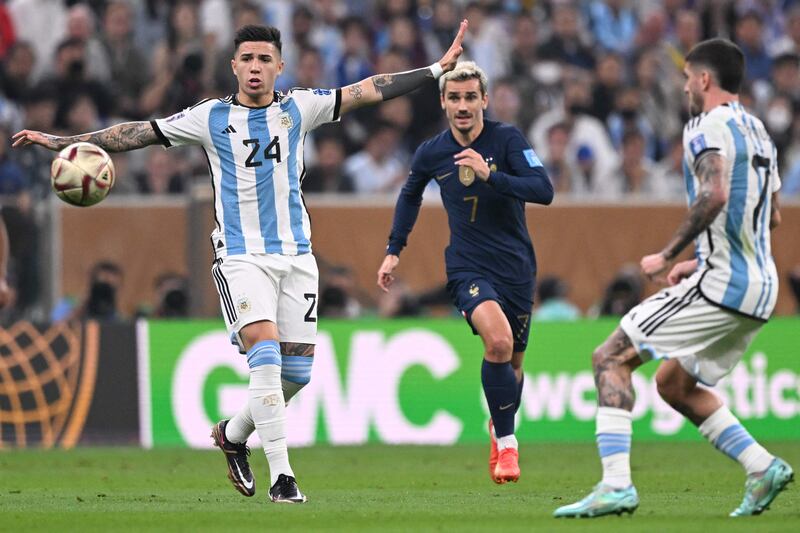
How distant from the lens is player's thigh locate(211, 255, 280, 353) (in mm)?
9102

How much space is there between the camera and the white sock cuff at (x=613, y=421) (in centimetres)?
771

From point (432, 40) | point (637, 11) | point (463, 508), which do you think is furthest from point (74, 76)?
point (463, 508)

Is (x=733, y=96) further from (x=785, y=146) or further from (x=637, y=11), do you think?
(x=637, y=11)

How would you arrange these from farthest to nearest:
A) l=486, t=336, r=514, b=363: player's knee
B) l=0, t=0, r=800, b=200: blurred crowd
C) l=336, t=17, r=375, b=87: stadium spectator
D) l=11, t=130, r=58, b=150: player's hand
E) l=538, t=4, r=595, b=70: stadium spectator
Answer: l=538, t=4, r=595, b=70: stadium spectator, l=336, t=17, r=375, b=87: stadium spectator, l=0, t=0, r=800, b=200: blurred crowd, l=486, t=336, r=514, b=363: player's knee, l=11, t=130, r=58, b=150: player's hand

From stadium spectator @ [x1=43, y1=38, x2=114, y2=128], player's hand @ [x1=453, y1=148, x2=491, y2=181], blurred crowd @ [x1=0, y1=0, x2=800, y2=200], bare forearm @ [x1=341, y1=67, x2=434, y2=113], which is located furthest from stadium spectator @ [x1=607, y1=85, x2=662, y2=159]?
player's hand @ [x1=453, y1=148, x2=491, y2=181]

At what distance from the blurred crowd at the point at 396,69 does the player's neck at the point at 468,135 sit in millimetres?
6588

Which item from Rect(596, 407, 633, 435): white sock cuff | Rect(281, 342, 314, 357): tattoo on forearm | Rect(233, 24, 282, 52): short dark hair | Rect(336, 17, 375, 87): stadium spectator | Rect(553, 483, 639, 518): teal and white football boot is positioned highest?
Rect(336, 17, 375, 87): stadium spectator

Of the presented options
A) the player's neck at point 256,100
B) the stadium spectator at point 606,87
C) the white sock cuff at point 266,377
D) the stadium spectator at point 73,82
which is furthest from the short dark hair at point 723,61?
the stadium spectator at point 606,87

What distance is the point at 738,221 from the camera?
782 centimetres

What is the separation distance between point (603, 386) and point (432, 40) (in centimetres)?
1252

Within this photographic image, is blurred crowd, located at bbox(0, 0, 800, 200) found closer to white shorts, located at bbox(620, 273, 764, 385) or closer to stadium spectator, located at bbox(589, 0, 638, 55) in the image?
stadium spectator, located at bbox(589, 0, 638, 55)

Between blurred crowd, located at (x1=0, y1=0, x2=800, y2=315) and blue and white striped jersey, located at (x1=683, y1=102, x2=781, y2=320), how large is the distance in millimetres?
8551

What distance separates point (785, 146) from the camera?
19000mm

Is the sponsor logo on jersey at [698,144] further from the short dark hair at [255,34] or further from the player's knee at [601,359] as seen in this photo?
the short dark hair at [255,34]
